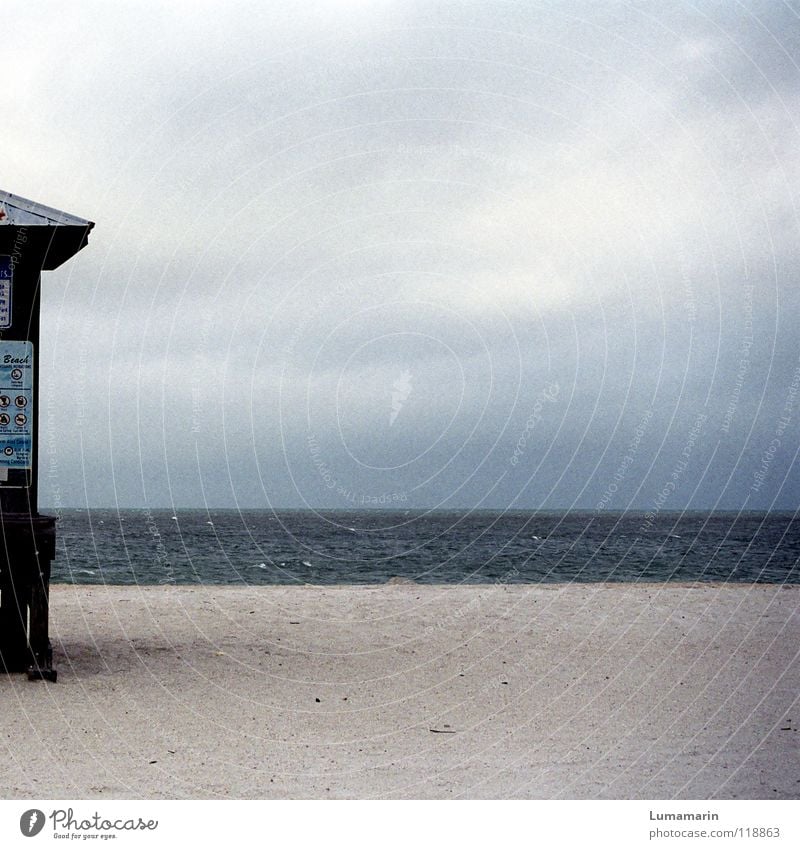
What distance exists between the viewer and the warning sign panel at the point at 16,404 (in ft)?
31.3

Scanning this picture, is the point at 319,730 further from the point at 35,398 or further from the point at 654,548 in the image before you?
the point at 654,548

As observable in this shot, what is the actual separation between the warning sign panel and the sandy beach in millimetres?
2162

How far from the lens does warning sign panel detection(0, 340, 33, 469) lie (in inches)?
376

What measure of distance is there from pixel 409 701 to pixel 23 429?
4468 millimetres

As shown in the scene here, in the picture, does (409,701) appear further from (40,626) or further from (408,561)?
(408,561)

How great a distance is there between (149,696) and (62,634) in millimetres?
3277

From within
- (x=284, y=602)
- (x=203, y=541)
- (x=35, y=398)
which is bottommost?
(x=203, y=541)

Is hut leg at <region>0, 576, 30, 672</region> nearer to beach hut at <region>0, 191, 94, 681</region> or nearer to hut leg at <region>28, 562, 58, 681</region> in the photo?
beach hut at <region>0, 191, 94, 681</region>

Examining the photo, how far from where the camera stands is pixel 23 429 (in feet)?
31.6

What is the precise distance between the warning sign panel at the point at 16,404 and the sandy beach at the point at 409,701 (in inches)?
85.1

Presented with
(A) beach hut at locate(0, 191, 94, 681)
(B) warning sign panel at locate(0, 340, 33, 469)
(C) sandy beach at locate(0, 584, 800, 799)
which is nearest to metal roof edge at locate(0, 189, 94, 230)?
(A) beach hut at locate(0, 191, 94, 681)

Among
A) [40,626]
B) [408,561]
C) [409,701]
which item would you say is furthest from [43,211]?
[408,561]
